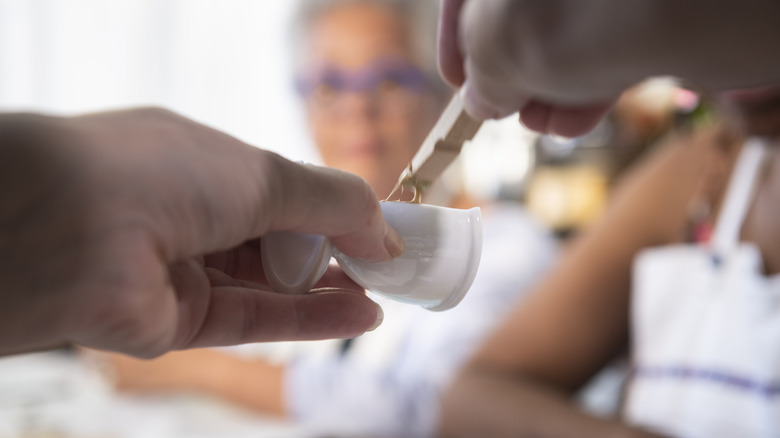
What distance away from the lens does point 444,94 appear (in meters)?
1.24

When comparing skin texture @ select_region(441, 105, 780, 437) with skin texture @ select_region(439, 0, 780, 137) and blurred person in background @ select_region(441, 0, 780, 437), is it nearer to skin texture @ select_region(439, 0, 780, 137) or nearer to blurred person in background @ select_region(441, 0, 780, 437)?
blurred person in background @ select_region(441, 0, 780, 437)

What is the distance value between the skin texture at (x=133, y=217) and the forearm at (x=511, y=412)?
0.56m

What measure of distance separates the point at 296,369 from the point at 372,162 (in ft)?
1.32

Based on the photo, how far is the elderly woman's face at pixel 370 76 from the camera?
1207mm

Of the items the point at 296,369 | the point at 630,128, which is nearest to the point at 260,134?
the point at 296,369

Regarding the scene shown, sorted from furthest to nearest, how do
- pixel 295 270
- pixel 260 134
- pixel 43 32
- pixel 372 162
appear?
pixel 260 134 < pixel 43 32 < pixel 372 162 < pixel 295 270

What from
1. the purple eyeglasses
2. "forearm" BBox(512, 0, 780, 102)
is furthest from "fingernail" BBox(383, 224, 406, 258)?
the purple eyeglasses

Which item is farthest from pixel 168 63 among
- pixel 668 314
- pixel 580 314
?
pixel 668 314

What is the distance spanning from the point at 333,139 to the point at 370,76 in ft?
0.59

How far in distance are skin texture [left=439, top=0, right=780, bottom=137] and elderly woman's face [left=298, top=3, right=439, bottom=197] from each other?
838 mm

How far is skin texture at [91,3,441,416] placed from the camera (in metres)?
1.09

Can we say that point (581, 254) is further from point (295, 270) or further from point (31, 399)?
point (31, 399)

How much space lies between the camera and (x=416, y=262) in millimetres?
344

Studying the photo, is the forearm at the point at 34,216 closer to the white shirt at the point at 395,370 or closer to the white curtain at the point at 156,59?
the white shirt at the point at 395,370
